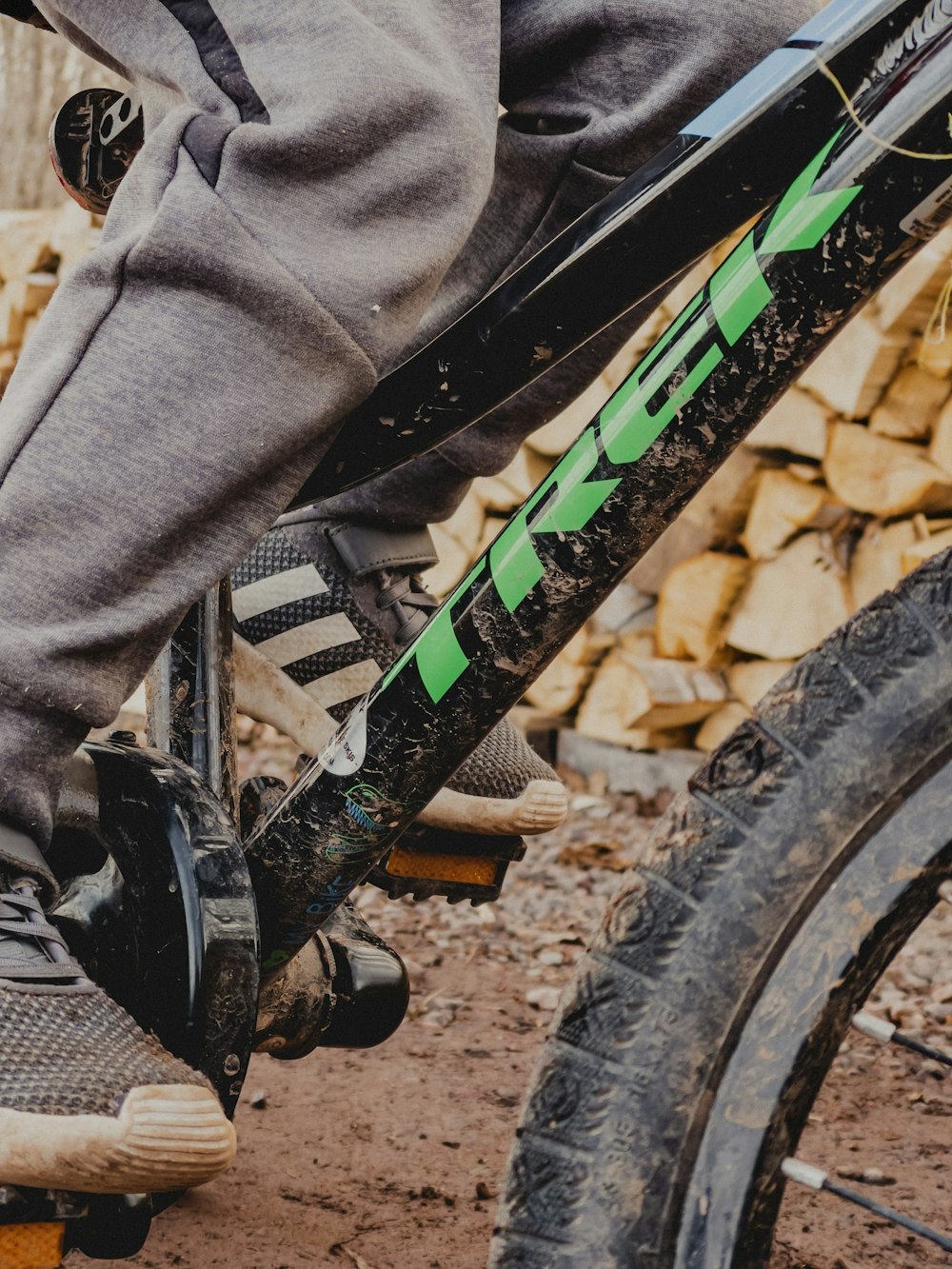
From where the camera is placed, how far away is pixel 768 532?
2490mm

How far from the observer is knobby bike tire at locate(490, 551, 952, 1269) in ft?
1.95

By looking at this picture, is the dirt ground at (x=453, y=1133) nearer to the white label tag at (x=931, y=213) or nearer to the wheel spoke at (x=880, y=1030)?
the wheel spoke at (x=880, y=1030)

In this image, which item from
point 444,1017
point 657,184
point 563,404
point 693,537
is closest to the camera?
point 657,184

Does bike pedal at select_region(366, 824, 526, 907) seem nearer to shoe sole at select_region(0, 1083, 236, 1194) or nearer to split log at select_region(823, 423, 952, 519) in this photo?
shoe sole at select_region(0, 1083, 236, 1194)

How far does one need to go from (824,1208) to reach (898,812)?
794mm

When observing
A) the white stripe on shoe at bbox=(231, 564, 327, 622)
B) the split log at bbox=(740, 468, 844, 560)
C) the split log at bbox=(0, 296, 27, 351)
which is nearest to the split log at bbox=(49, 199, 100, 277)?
the split log at bbox=(0, 296, 27, 351)

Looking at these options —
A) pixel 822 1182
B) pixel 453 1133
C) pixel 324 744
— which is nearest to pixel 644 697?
pixel 453 1133

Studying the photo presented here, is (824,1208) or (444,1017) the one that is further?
(444,1017)

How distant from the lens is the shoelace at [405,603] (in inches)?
43.5

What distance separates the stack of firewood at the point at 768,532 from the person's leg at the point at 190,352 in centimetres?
158

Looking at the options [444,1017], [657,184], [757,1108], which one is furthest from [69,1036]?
[444,1017]

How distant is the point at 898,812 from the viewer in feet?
1.96

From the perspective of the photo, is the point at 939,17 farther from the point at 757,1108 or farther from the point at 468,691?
the point at 757,1108

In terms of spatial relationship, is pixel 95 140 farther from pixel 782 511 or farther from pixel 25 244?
pixel 25 244
